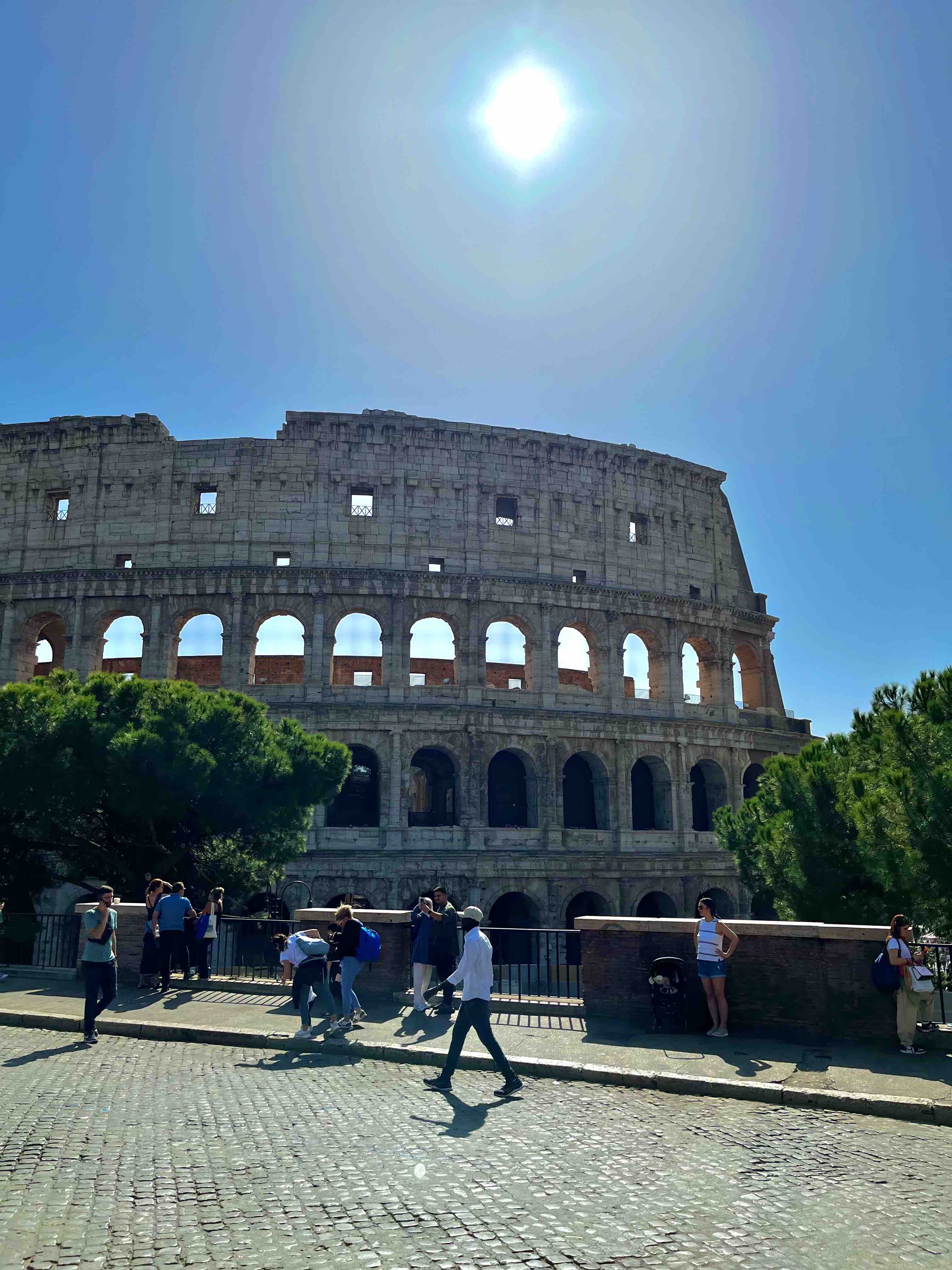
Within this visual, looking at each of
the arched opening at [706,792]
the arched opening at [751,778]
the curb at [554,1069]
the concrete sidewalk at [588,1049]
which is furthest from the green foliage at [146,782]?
the arched opening at [751,778]

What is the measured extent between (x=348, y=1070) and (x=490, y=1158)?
324 cm

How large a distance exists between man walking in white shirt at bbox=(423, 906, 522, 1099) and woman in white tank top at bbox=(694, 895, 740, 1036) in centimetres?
262

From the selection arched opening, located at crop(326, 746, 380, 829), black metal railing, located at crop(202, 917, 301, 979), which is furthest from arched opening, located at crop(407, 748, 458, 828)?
black metal railing, located at crop(202, 917, 301, 979)

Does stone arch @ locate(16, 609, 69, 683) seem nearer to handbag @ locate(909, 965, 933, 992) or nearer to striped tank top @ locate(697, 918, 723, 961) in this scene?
striped tank top @ locate(697, 918, 723, 961)

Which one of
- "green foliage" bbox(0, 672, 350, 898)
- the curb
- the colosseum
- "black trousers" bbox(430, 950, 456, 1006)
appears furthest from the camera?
the colosseum

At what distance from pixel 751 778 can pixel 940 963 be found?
2211cm

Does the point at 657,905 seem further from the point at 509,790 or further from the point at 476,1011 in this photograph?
the point at 476,1011

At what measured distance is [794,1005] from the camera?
9812 mm

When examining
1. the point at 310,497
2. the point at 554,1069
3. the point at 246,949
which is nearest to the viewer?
the point at 554,1069

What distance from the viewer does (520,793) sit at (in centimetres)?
2800

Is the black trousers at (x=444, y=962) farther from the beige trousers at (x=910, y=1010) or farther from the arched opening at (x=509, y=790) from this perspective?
the arched opening at (x=509, y=790)

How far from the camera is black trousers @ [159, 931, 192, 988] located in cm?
1266

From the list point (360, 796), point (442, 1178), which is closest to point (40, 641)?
point (360, 796)

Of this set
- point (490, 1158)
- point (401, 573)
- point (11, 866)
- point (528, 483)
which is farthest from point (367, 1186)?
point (528, 483)
